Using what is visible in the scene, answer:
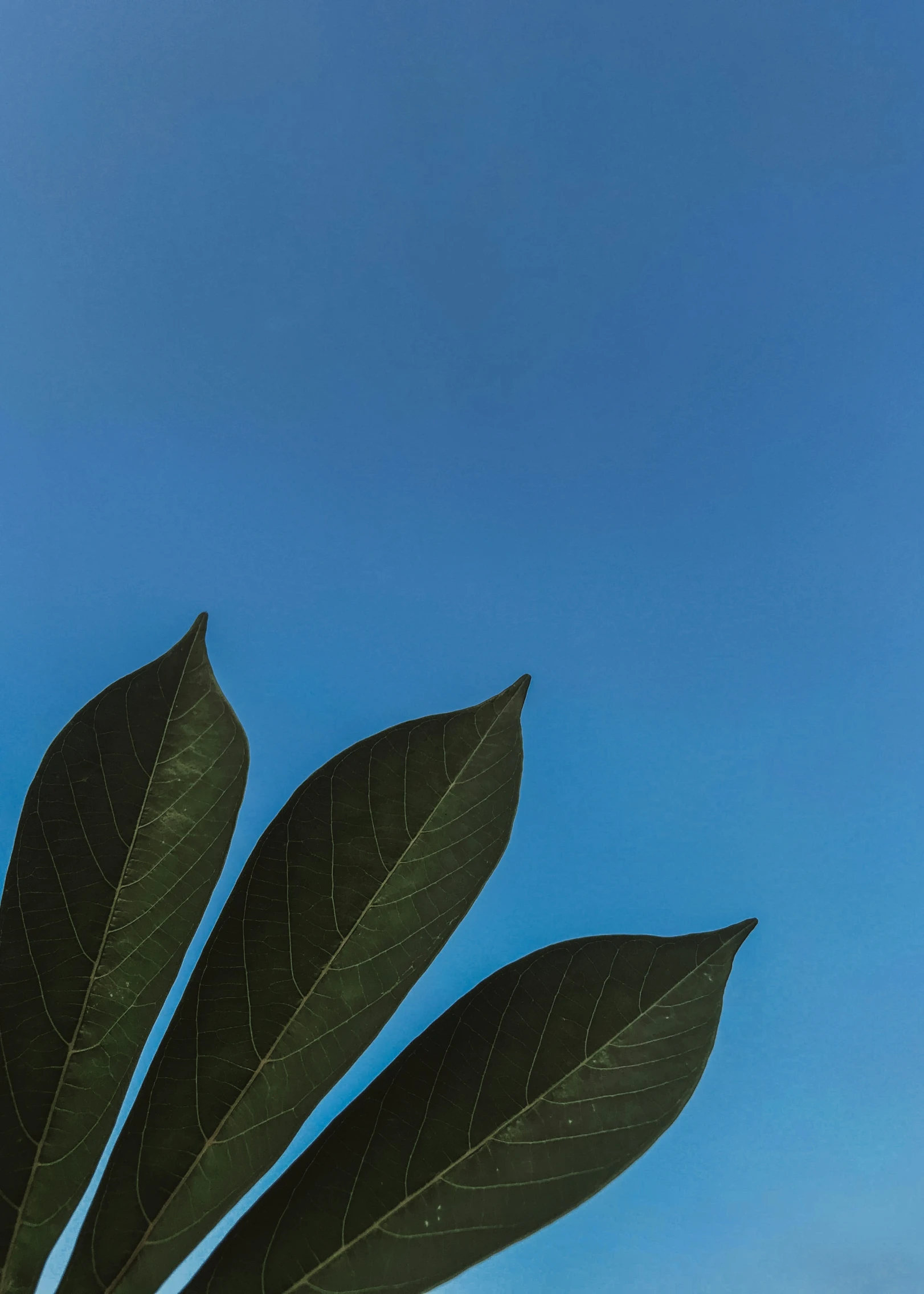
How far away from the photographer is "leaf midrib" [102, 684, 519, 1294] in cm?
112

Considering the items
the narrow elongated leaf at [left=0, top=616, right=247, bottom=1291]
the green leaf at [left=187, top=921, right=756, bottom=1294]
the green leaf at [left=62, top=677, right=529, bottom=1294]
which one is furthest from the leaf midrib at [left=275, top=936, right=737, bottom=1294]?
the narrow elongated leaf at [left=0, top=616, right=247, bottom=1291]

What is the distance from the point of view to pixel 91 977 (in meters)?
1.22

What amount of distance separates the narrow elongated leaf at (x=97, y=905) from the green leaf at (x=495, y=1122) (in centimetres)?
28

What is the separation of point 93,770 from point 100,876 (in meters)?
0.16

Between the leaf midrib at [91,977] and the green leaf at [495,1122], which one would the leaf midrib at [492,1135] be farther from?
the leaf midrib at [91,977]

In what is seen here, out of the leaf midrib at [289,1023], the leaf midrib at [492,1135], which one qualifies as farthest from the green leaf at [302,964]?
the leaf midrib at [492,1135]

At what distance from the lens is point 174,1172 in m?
1.15

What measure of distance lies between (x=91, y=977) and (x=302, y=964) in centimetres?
31

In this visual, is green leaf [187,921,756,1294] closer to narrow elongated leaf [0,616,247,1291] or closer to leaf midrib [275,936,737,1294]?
leaf midrib [275,936,737,1294]

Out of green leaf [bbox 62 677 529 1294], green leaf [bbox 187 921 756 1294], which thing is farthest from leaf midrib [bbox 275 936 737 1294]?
green leaf [bbox 62 677 529 1294]

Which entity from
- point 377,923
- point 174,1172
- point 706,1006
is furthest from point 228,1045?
point 706,1006

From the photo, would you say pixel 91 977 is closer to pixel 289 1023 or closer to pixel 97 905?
pixel 97 905

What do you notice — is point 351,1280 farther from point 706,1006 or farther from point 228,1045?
point 706,1006

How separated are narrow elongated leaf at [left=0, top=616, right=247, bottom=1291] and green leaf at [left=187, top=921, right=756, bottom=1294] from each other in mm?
277
